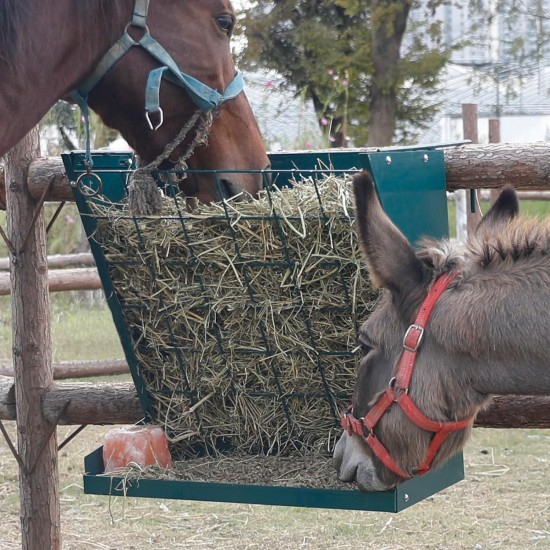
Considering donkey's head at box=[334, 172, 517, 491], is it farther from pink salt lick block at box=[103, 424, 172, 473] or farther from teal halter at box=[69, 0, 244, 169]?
teal halter at box=[69, 0, 244, 169]

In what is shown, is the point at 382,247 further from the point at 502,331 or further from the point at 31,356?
the point at 31,356

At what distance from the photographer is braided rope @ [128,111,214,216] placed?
3.09 meters

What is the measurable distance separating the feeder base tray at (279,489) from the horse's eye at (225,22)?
4.75 ft

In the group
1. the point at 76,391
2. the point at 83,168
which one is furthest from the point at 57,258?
the point at 83,168

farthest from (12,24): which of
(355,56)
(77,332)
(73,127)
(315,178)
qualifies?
(355,56)

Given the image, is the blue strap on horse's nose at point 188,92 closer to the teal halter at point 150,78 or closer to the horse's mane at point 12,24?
the teal halter at point 150,78

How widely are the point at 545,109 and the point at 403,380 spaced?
1101 inches

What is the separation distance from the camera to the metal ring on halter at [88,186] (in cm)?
310

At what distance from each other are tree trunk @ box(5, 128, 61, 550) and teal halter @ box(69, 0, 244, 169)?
2.60 ft

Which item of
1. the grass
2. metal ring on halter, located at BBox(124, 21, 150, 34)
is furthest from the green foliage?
metal ring on halter, located at BBox(124, 21, 150, 34)

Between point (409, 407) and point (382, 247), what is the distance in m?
0.42

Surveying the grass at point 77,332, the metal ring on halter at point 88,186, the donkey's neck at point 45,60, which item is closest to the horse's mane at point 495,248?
the metal ring on halter at point 88,186

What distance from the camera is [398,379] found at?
2488mm

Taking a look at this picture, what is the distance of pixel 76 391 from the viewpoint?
3904 mm
